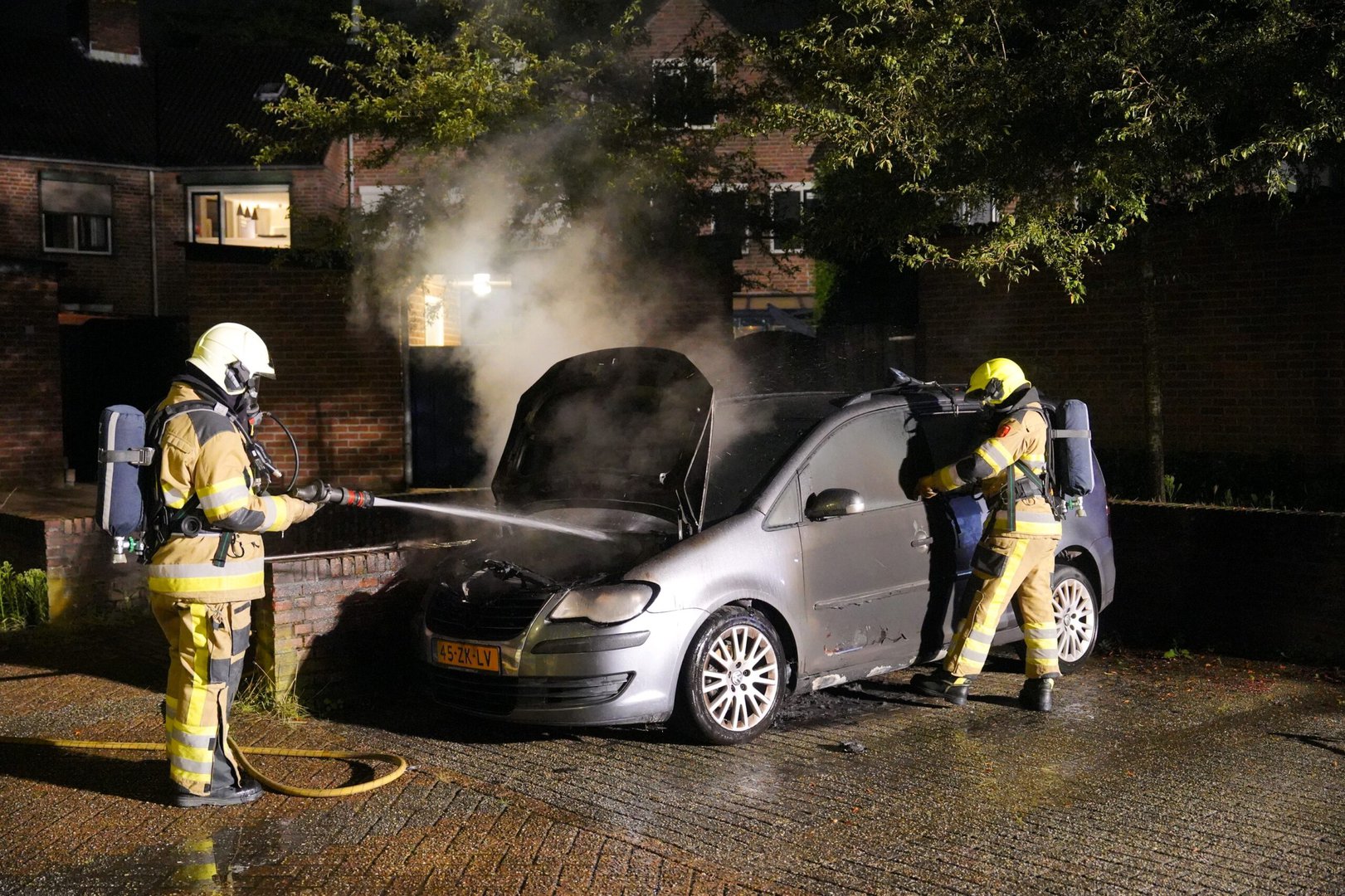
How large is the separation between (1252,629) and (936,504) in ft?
7.61

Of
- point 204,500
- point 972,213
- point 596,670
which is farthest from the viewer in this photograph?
point 972,213

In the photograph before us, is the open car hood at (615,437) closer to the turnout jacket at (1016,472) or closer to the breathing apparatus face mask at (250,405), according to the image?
the turnout jacket at (1016,472)

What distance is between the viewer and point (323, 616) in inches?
253

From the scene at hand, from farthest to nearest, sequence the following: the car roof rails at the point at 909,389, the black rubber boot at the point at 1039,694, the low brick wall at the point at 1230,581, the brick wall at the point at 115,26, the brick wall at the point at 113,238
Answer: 1. the brick wall at the point at 115,26
2. the brick wall at the point at 113,238
3. the low brick wall at the point at 1230,581
4. the car roof rails at the point at 909,389
5. the black rubber boot at the point at 1039,694

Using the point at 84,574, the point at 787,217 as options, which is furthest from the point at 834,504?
the point at 787,217

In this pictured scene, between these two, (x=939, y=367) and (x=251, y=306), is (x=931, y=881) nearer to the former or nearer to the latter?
(x=939, y=367)

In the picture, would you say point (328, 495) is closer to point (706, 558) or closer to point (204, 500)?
point (204, 500)

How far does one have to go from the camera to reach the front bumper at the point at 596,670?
5.38 meters

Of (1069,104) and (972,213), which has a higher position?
(1069,104)

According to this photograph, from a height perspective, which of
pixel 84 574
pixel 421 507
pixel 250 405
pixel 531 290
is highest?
pixel 531 290

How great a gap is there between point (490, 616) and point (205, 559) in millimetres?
1304

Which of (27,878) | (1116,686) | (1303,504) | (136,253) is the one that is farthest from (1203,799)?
(136,253)

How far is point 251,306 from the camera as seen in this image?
13039 millimetres

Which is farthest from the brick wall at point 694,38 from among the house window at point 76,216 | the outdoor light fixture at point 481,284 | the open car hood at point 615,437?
the house window at point 76,216
